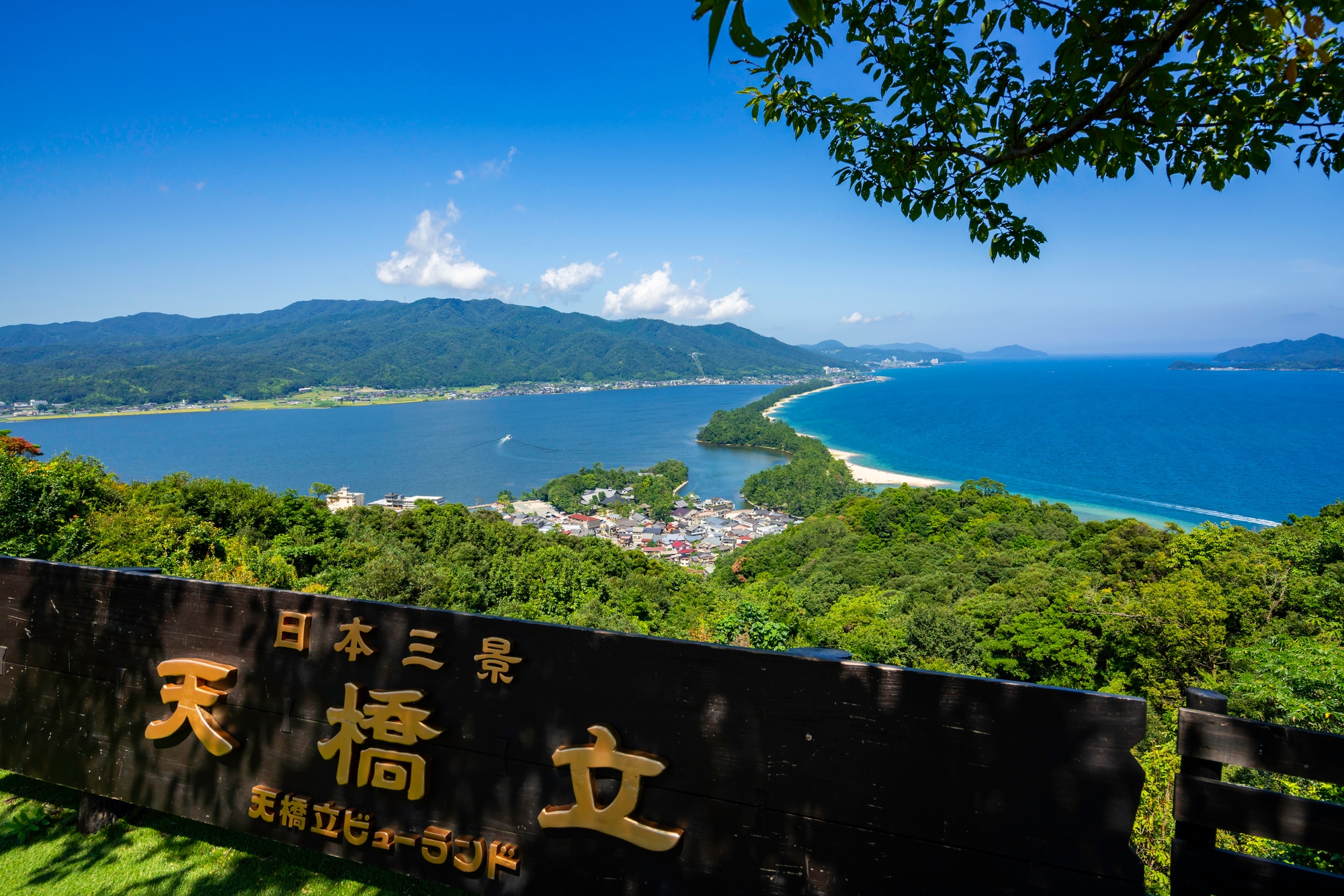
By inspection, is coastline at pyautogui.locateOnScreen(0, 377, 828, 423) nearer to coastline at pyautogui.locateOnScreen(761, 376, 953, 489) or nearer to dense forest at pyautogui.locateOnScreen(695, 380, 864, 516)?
dense forest at pyautogui.locateOnScreen(695, 380, 864, 516)

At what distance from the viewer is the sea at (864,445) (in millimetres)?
34156

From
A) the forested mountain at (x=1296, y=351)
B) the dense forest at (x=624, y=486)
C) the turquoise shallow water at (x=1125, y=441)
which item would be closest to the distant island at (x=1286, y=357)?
the forested mountain at (x=1296, y=351)

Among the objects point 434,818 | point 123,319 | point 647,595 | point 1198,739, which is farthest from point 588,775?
point 123,319

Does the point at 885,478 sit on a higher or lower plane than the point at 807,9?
lower

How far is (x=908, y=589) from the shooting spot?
44.1 ft

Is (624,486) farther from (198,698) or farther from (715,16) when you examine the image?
(715,16)

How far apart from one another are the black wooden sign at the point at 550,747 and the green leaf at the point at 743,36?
→ 3.71ft

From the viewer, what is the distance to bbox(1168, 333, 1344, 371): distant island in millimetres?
116812

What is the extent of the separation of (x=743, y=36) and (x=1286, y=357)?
182 m

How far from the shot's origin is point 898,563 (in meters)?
17.0

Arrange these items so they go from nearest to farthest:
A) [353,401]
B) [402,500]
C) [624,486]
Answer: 1. [402,500]
2. [624,486]
3. [353,401]

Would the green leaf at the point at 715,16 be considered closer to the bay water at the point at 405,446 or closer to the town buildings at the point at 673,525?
the town buildings at the point at 673,525

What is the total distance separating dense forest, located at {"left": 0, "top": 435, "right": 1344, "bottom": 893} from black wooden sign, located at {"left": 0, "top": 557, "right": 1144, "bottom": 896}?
2.14 m

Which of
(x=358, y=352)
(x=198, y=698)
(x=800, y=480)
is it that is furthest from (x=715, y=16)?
(x=358, y=352)
